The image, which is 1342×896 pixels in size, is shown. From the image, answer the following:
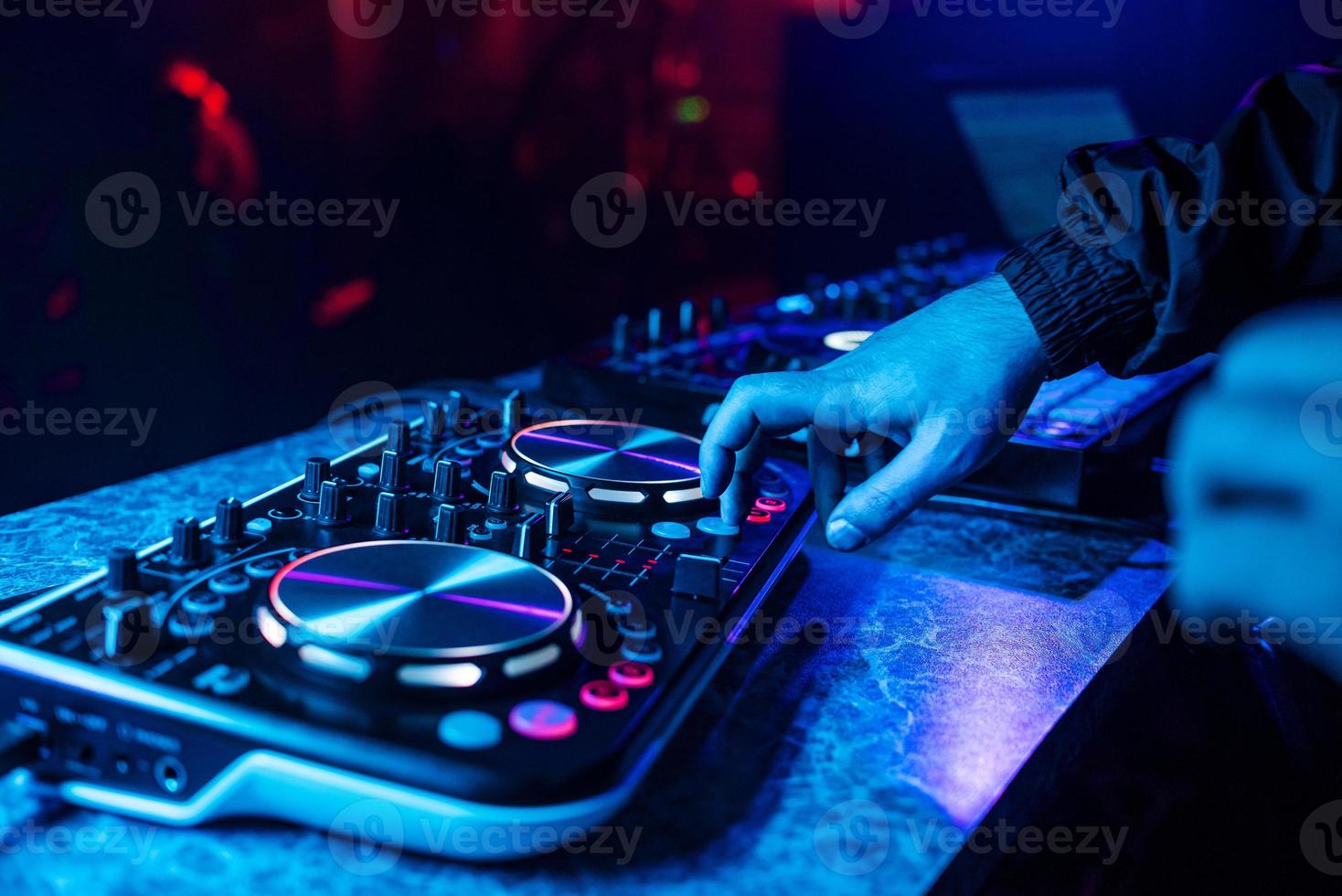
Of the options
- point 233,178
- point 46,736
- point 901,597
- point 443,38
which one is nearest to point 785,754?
point 901,597

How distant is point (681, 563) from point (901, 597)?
26cm

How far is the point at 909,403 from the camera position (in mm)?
787

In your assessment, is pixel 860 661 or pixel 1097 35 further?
pixel 1097 35

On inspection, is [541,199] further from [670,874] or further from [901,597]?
[670,874]

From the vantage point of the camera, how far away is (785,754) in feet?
2.13
